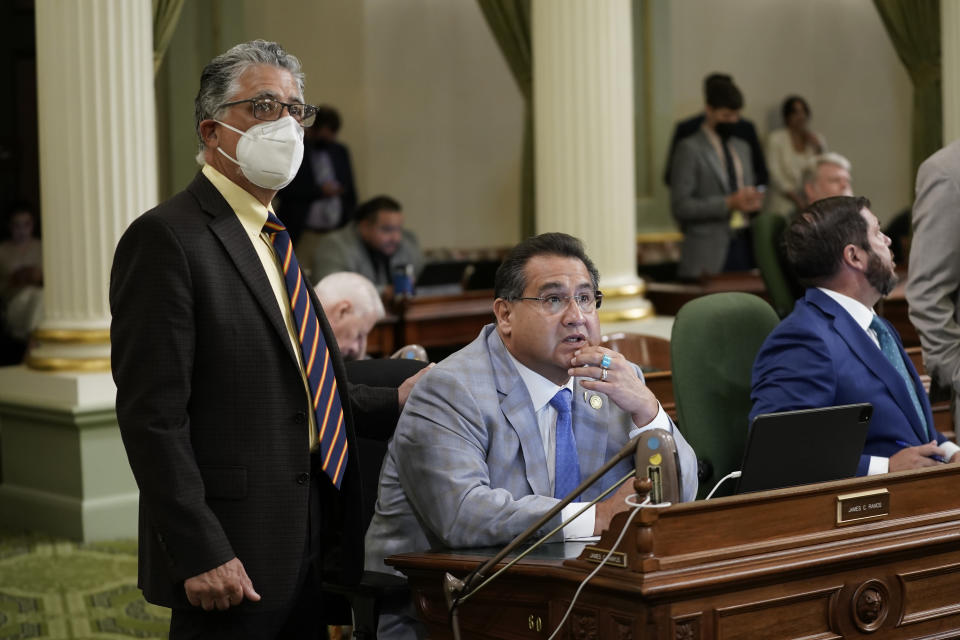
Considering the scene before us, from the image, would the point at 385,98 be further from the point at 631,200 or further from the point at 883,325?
the point at 883,325

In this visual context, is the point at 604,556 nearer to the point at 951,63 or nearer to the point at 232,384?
the point at 232,384

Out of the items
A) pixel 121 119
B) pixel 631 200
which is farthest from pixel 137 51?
pixel 631 200

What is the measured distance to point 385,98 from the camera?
10.2 m

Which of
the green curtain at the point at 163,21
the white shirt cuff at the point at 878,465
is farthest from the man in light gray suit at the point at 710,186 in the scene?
the white shirt cuff at the point at 878,465

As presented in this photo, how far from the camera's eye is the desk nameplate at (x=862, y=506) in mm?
2314

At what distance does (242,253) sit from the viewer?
2.32 meters

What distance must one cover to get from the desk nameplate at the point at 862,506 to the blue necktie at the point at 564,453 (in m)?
0.55

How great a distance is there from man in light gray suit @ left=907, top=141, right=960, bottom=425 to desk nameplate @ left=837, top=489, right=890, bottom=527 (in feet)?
4.29

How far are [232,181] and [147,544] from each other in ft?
2.18

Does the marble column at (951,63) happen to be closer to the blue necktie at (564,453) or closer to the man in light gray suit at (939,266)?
the man in light gray suit at (939,266)

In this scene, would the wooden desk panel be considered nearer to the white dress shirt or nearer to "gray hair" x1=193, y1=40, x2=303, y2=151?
the white dress shirt

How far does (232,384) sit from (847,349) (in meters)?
1.71

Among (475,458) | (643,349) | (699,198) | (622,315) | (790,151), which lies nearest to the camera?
(475,458)

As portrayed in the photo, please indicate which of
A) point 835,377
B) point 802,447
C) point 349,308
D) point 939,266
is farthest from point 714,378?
point 349,308
